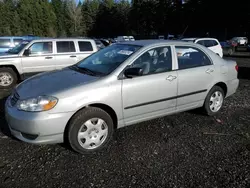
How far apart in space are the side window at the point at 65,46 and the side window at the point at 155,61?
529 cm

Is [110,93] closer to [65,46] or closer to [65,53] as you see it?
[65,53]

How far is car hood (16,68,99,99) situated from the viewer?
10.5 feet

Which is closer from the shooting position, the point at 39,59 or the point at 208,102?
the point at 208,102

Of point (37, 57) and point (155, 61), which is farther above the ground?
point (155, 61)

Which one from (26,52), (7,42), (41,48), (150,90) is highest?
(7,42)

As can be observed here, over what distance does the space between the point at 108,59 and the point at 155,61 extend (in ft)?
2.67

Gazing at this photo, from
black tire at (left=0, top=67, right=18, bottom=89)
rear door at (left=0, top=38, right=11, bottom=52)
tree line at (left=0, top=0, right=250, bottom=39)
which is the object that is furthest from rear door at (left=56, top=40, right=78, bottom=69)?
tree line at (left=0, top=0, right=250, bottom=39)

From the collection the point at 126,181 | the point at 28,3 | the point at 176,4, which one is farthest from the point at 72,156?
the point at 28,3

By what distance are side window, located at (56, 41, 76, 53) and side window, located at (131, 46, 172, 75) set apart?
5.29 m

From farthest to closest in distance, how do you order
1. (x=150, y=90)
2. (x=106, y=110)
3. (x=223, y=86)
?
(x=223, y=86)
(x=150, y=90)
(x=106, y=110)

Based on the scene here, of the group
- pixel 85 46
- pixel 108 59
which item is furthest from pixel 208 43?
pixel 108 59

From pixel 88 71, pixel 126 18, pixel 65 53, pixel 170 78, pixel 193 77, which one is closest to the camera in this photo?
pixel 88 71

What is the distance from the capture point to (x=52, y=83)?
3.44 meters

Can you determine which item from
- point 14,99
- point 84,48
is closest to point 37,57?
point 84,48
